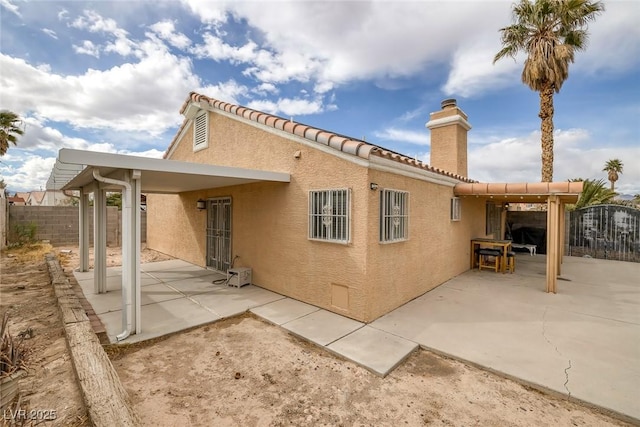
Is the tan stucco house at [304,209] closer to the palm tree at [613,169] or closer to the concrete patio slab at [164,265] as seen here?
the concrete patio slab at [164,265]

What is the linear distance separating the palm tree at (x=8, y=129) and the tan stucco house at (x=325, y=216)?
13166 millimetres

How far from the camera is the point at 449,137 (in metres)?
11.5

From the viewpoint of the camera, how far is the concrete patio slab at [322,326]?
191 inches

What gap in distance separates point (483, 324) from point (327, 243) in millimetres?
3461

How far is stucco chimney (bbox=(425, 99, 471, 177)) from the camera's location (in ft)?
37.3

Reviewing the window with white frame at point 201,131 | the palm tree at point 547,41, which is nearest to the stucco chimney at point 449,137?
the palm tree at point 547,41

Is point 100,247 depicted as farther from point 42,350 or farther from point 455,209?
point 455,209

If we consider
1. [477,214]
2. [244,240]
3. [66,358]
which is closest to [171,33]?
[244,240]

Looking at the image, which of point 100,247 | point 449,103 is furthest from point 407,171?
point 100,247

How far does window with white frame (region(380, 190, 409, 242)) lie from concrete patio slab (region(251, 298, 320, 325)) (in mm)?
2285

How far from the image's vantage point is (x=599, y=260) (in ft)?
44.3

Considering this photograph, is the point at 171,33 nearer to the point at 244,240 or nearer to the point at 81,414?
the point at 244,240

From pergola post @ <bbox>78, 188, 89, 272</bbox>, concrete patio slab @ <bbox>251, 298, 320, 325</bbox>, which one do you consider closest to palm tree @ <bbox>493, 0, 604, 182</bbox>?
concrete patio slab @ <bbox>251, 298, 320, 325</bbox>

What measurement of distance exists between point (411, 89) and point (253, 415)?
49.9 feet
